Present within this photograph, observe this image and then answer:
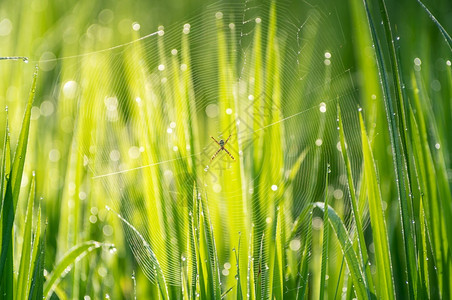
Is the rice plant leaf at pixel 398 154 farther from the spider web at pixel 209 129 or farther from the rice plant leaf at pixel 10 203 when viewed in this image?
the rice plant leaf at pixel 10 203

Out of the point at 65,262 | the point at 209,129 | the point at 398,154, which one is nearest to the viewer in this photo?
the point at 398,154

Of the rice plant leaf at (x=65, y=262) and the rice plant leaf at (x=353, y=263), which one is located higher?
the rice plant leaf at (x=65, y=262)

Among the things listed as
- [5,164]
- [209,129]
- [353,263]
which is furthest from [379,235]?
[209,129]

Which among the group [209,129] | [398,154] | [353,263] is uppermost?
[209,129]

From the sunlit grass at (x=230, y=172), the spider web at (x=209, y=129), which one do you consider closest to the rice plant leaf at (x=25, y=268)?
the sunlit grass at (x=230, y=172)

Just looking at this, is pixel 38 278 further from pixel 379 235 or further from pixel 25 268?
pixel 379 235

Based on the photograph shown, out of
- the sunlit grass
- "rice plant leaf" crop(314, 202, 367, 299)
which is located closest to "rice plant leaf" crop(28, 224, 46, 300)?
the sunlit grass

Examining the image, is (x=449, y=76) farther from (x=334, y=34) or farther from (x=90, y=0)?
(x=90, y=0)

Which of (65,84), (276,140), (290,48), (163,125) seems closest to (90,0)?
(65,84)
